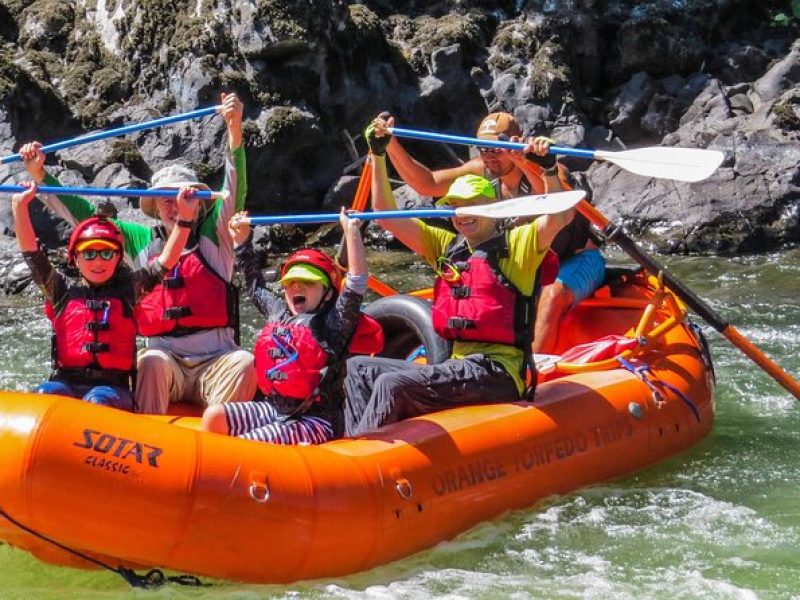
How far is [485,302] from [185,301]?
3.83ft

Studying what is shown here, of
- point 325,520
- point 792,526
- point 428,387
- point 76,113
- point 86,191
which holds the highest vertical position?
point 76,113

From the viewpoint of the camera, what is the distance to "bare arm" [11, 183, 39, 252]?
408 centimetres

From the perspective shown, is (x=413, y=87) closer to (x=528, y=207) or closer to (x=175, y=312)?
(x=175, y=312)

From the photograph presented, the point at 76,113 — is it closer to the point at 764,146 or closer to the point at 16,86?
the point at 16,86

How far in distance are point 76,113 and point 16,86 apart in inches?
30.7

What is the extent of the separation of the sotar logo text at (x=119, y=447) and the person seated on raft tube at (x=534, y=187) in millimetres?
1910

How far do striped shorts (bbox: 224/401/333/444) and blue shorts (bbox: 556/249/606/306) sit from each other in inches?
78.8

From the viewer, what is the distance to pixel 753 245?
11.2 m

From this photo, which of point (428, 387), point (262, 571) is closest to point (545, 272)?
point (428, 387)

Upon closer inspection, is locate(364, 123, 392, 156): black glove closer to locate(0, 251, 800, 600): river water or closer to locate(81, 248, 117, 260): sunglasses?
locate(81, 248, 117, 260): sunglasses

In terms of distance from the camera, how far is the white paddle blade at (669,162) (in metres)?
5.02

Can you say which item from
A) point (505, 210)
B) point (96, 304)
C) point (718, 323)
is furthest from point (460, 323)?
point (718, 323)

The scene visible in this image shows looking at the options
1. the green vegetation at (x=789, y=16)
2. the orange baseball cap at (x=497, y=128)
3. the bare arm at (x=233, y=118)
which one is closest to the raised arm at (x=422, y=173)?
the orange baseball cap at (x=497, y=128)

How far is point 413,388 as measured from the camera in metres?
4.32
